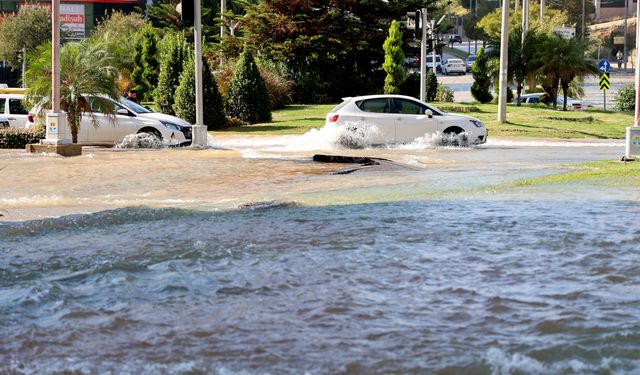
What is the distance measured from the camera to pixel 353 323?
650 centimetres

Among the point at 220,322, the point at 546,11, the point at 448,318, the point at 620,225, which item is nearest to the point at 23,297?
the point at 220,322

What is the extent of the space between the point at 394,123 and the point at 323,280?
15.7m

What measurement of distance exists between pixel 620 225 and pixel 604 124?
78.0 feet

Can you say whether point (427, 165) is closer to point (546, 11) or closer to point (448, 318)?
point (448, 318)

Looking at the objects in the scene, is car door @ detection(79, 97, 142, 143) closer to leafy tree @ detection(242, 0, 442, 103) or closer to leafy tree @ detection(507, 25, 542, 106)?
leafy tree @ detection(242, 0, 442, 103)

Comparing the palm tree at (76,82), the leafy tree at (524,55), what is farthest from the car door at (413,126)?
the leafy tree at (524,55)

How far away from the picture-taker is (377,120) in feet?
76.1

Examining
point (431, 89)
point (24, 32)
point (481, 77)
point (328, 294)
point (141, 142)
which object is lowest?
point (328, 294)

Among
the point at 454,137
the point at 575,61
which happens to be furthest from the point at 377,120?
the point at 575,61

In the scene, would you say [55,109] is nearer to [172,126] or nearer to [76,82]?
[76,82]

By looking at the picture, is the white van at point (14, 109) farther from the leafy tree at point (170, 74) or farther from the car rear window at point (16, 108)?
the leafy tree at point (170, 74)

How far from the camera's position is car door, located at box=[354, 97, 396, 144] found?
23094 mm

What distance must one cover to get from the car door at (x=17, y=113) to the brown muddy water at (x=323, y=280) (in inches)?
520

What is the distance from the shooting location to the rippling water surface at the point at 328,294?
5797mm
